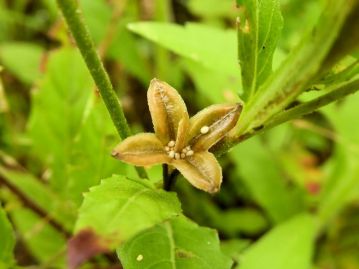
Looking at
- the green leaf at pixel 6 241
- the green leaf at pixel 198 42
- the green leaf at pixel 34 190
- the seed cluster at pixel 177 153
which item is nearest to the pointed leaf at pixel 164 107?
the seed cluster at pixel 177 153

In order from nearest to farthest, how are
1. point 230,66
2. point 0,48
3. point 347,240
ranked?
point 230,66
point 347,240
point 0,48

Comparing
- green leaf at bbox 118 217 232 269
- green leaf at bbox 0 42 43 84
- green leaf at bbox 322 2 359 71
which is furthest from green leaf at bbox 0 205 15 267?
green leaf at bbox 0 42 43 84

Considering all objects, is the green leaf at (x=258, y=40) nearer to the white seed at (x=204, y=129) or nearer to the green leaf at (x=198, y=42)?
the white seed at (x=204, y=129)

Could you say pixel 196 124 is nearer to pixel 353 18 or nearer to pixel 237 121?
pixel 237 121

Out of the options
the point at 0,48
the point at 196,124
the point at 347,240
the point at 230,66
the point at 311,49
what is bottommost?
the point at 347,240

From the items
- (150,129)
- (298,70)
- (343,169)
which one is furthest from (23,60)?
(298,70)

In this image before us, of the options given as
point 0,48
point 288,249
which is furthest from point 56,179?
point 0,48

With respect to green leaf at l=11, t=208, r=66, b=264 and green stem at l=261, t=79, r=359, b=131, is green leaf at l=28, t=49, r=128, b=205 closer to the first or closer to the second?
green leaf at l=11, t=208, r=66, b=264

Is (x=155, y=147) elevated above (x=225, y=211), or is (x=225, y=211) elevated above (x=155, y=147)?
(x=155, y=147)
